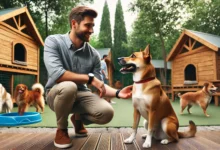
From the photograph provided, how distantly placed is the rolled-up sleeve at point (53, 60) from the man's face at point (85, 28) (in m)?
0.27

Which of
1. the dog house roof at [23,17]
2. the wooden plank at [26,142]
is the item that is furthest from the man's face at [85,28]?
the dog house roof at [23,17]

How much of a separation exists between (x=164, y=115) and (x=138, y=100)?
1.11 ft

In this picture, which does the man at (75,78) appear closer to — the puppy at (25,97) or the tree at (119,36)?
the puppy at (25,97)

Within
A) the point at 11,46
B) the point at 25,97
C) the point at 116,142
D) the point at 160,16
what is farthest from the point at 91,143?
the point at 160,16

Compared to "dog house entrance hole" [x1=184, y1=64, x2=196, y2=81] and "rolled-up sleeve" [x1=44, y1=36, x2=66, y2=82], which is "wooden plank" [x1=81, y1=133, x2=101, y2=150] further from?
"dog house entrance hole" [x1=184, y1=64, x2=196, y2=81]

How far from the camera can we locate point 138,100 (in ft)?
7.27

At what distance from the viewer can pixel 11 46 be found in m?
7.18

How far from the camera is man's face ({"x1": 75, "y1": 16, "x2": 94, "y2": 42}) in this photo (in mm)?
2295

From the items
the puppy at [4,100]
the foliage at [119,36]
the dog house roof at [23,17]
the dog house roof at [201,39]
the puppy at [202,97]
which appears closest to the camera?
the puppy at [4,100]

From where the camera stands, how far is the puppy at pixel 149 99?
217cm

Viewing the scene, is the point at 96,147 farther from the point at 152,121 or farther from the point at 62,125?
the point at 152,121

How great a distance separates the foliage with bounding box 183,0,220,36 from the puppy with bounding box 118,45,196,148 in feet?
58.9

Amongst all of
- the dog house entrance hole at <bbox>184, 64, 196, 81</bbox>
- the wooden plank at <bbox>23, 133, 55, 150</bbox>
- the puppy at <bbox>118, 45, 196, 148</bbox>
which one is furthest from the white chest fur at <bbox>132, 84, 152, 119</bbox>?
the dog house entrance hole at <bbox>184, 64, 196, 81</bbox>

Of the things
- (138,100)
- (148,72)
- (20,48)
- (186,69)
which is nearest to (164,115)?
(138,100)
